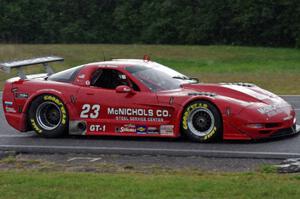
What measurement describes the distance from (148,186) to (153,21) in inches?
2161

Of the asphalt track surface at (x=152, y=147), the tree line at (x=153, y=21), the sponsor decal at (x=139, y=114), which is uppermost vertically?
the tree line at (x=153, y=21)

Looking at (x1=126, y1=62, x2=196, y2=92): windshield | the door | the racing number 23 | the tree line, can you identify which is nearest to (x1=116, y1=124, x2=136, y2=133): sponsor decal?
the door

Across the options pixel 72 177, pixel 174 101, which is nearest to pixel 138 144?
pixel 174 101

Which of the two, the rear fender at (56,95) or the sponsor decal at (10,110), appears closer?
the rear fender at (56,95)

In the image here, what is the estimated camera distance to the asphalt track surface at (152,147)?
422 inches

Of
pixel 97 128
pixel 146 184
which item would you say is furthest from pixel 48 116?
pixel 146 184

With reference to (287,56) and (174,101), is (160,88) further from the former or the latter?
(287,56)

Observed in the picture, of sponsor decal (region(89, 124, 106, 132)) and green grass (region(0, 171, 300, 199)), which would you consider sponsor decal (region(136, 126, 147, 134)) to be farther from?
green grass (region(0, 171, 300, 199))

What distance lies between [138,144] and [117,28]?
5309 cm

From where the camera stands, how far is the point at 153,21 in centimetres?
6238

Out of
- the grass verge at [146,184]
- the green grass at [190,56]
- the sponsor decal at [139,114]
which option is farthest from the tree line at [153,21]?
the grass verge at [146,184]

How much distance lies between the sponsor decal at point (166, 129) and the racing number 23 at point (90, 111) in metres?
1.15

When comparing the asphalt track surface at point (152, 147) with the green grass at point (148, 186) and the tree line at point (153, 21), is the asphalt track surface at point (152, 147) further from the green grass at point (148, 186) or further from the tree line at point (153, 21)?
the tree line at point (153, 21)

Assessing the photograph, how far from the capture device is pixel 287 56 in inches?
1684
